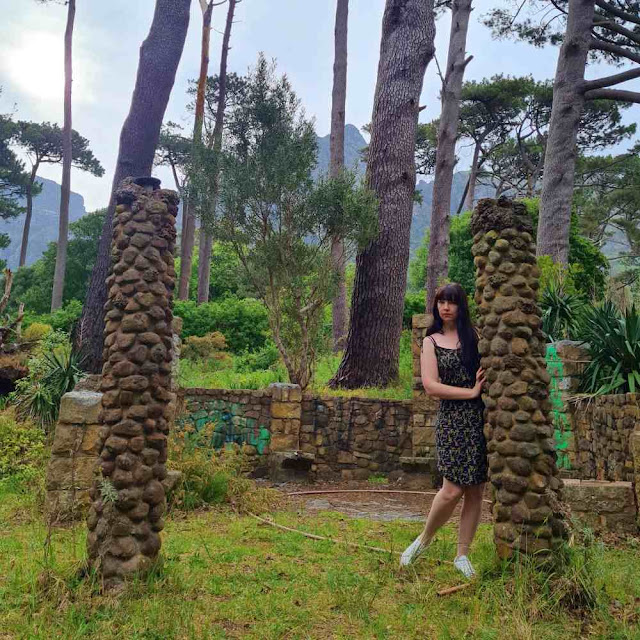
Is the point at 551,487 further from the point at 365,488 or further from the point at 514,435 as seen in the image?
the point at 365,488

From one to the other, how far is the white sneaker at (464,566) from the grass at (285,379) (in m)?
4.97

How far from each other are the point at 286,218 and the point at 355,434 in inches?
141

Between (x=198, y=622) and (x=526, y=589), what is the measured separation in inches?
73.7

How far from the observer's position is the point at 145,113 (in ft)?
31.9

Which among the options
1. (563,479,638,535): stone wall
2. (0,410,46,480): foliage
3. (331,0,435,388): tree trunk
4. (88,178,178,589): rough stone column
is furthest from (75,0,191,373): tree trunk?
(563,479,638,535): stone wall

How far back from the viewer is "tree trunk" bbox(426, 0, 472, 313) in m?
12.3

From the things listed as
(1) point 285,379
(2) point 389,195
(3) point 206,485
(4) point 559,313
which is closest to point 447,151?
(2) point 389,195

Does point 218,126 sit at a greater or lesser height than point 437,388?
greater

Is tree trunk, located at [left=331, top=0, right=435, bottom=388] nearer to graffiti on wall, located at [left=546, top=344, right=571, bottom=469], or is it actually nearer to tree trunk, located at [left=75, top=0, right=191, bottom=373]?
graffiti on wall, located at [left=546, top=344, right=571, bottom=469]

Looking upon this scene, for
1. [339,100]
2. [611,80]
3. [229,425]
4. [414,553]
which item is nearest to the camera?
[414,553]

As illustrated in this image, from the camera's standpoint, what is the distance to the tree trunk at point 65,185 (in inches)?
723

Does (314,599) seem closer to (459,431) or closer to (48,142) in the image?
(459,431)

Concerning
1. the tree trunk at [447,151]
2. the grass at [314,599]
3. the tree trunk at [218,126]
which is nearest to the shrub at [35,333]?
the tree trunk at [218,126]

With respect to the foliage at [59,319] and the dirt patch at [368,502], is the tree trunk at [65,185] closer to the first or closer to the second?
the foliage at [59,319]
